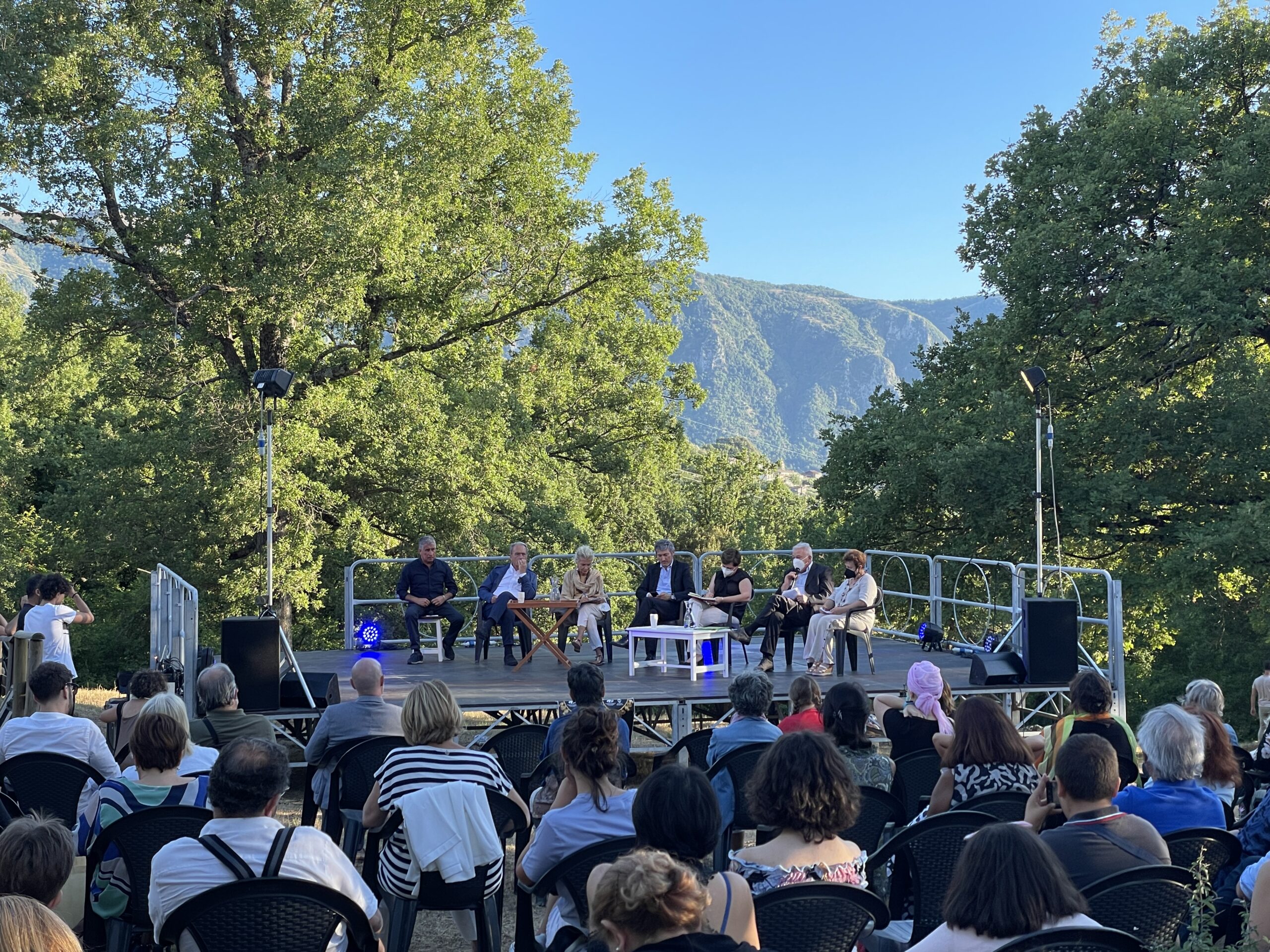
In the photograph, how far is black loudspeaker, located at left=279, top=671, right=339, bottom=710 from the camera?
27.9 feet

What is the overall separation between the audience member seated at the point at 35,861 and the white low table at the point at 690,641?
7.30 metres

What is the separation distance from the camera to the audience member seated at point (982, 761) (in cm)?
465

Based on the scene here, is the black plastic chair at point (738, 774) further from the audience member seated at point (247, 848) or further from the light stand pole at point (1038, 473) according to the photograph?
the light stand pole at point (1038, 473)

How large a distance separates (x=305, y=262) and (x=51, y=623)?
8354 mm

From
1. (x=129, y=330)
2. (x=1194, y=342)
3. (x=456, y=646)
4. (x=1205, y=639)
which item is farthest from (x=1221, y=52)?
(x=129, y=330)

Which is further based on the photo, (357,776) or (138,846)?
(357,776)

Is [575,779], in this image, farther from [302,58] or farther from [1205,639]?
[1205,639]

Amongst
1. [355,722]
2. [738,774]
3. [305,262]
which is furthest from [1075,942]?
[305,262]

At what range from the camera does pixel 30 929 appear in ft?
7.47

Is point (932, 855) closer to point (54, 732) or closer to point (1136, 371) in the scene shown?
→ point (54, 732)

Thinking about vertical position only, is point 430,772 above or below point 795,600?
below

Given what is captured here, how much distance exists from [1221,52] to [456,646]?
593 inches

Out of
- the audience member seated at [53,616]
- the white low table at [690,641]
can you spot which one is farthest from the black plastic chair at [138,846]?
the white low table at [690,641]

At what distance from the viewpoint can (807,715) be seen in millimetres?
5672
